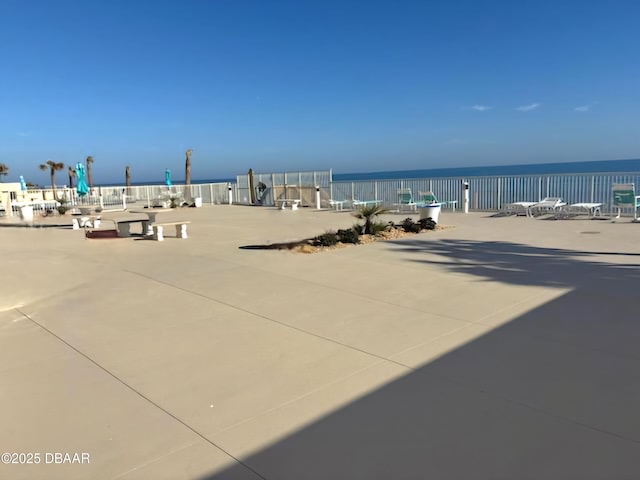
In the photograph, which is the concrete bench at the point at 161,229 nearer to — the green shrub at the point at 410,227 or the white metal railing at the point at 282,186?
the green shrub at the point at 410,227

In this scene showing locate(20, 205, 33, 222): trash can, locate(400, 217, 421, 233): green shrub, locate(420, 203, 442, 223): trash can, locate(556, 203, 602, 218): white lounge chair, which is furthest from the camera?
locate(20, 205, 33, 222): trash can

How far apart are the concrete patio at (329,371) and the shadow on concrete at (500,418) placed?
0.5 inches

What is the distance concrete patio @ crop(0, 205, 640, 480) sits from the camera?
9.44 feet

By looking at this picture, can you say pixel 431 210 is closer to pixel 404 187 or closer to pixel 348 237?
pixel 348 237

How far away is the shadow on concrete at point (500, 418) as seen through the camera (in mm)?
2740

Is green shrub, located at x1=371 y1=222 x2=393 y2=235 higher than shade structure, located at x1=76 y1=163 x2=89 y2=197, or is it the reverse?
shade structure, located at x1=76 y1=163 x2=89 y2=197

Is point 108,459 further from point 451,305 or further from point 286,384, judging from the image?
point 451,305

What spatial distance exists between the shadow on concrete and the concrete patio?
0.05ft

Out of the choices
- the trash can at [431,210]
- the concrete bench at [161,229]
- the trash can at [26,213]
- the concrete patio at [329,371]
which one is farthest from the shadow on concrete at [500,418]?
the trash can at [26,213]

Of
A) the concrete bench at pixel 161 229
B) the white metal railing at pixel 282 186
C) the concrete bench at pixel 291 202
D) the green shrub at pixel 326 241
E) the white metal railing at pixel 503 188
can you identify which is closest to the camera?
the green shrub at pixel 326 241

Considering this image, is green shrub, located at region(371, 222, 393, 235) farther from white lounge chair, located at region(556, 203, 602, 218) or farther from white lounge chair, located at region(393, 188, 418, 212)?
white lounge chair, located at region(393, 188, 418, 212)

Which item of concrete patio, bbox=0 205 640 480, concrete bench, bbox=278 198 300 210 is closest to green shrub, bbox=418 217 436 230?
concrete patio, bbox=0 205 640 480

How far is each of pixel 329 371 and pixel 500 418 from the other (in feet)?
4.69

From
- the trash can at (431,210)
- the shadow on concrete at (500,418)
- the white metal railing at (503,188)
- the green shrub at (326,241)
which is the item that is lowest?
the shadow on concrete at (500,418)
